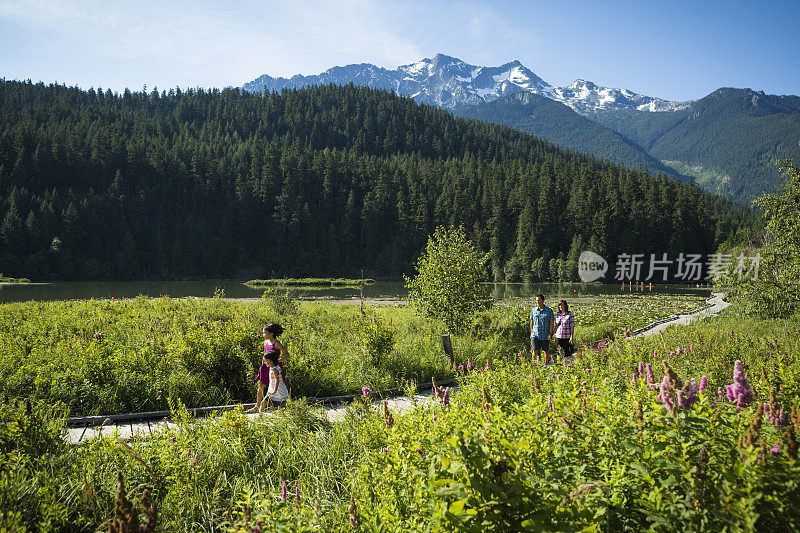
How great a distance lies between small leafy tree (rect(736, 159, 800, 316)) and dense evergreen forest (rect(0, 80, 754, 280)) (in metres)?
56.4

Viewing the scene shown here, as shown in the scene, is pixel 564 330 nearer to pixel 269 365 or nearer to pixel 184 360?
pixel 269 365

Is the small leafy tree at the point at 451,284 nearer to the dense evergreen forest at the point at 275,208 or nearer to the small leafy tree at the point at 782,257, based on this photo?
the small leafy tree at the point at 782,257

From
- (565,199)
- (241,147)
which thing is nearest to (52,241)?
(241,147)

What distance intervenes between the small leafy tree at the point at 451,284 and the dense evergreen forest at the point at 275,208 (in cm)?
6442

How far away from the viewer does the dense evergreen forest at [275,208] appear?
76875 millimetres

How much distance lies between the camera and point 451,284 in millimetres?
13805

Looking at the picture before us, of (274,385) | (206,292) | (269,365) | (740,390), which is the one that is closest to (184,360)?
(269,365)

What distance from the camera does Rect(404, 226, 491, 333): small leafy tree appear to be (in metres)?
13.9

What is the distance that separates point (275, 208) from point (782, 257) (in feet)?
302

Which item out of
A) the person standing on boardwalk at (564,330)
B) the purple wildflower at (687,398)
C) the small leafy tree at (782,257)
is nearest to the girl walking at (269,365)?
the purple wildflower at (687,398)

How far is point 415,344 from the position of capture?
11797 millimetres

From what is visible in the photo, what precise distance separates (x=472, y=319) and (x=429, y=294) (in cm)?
169

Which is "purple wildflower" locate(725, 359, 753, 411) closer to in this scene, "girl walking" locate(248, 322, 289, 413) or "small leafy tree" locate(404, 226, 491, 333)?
"girl walking" locate(248, 322, 289, 413)

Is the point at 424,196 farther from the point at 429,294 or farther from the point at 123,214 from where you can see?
the point at 429,294
